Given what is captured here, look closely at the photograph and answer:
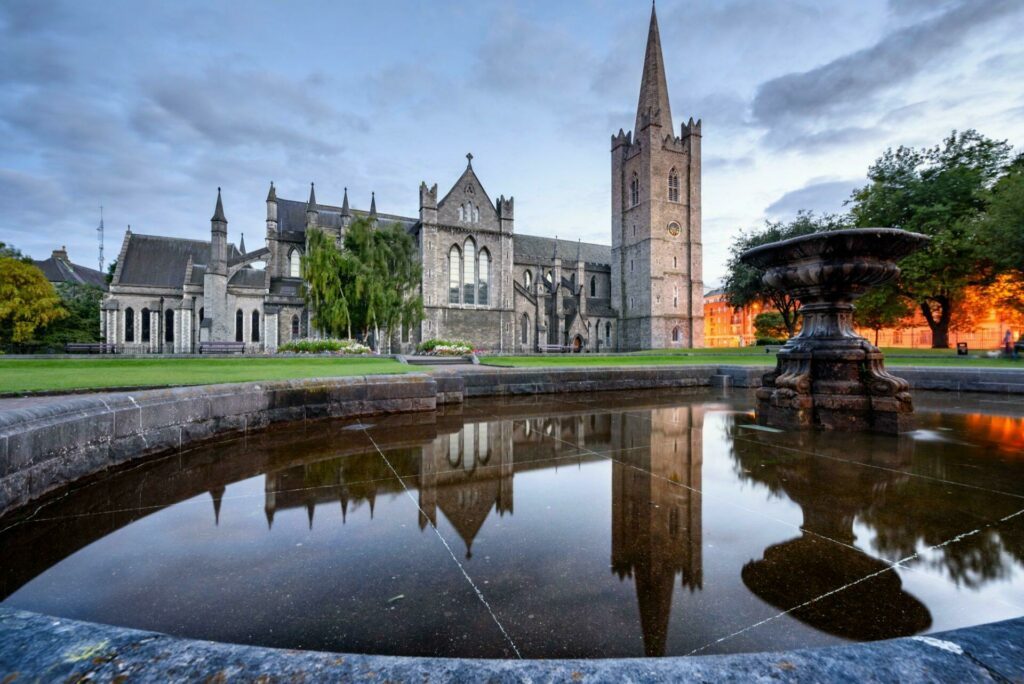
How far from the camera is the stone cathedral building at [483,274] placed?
37188 mm

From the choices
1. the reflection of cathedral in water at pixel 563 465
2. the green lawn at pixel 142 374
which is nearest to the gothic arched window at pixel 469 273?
the green lawn at pixel 142 374

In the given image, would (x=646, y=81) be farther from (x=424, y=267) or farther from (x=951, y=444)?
(x=951, y=444)

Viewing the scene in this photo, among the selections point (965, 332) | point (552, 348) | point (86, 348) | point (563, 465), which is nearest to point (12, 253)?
point (86, 348)

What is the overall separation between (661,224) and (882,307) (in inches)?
853

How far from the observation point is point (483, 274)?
3975 cm

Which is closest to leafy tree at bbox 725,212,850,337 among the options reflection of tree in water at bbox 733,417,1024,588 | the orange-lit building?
the orange-lit building

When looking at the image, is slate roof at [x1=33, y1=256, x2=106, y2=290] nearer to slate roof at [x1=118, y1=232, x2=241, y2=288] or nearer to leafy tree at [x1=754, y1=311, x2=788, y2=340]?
slate roof at [x1=118, y1=232, x2=241, y2=288]

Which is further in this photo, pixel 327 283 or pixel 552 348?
pixel 552 348

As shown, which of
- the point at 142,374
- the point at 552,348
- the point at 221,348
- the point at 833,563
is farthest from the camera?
the point at 552,348

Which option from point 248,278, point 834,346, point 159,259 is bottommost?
point 834,346

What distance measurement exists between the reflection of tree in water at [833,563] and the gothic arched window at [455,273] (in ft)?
116

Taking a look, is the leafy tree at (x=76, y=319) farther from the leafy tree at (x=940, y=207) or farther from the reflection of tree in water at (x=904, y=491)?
the leafy tree at (x=940, y=207)

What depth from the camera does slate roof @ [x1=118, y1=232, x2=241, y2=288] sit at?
39.7 m

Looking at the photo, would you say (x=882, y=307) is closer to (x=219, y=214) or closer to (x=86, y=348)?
(x=219, y=214)
